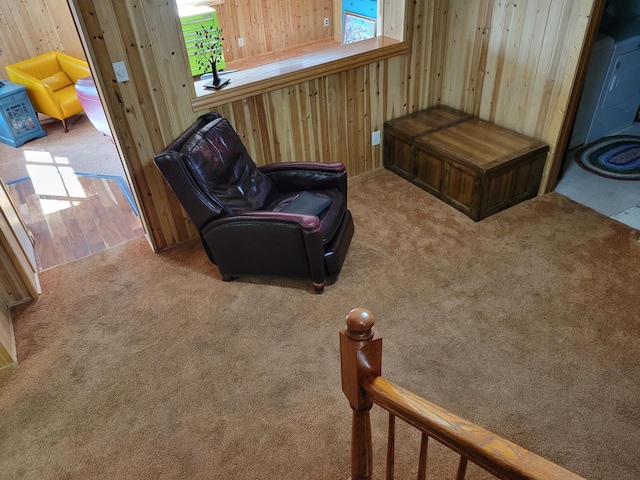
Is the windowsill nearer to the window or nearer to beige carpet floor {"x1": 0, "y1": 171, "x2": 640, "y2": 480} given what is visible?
the window

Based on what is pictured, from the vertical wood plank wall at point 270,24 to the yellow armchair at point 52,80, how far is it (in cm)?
216

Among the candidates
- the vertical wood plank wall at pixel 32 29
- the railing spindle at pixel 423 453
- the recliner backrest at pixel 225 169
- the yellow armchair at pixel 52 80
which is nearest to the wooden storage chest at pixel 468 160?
the recliner backrest at pixel 225 169

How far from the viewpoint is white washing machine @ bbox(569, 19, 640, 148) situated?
381cm

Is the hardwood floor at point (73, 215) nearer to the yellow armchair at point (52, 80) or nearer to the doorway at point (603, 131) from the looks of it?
the yellow armchair at point (52, 80)

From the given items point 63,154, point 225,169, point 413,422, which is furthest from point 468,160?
point 63,154

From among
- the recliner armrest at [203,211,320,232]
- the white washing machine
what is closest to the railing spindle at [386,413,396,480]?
the recliner armrest at [203,211,320,232]

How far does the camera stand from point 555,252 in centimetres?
315

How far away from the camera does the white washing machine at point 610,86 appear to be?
381 cm

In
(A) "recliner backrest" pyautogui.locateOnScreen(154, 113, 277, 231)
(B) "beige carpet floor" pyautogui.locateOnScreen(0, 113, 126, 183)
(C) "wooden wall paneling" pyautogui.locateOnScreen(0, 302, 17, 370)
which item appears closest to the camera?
(C) "wooden wall paneling" pyautogui.locateOnScreen(0, 302, 17, 370)

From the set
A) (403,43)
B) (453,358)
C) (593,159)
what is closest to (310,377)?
(453,358)

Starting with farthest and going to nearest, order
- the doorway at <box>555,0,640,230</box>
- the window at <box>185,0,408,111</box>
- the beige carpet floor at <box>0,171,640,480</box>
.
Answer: the doorway at <box>555,0,640,230</box>, the window at <box>185,0,408,111</box>, the beige carpet floor at <box>0,171,640,480</box>

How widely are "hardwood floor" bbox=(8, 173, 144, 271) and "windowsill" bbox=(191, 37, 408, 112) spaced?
1267 mm

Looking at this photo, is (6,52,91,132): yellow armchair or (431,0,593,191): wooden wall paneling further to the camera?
(6,52,91,132): yellow armchair

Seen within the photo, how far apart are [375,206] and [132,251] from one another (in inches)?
73.9
